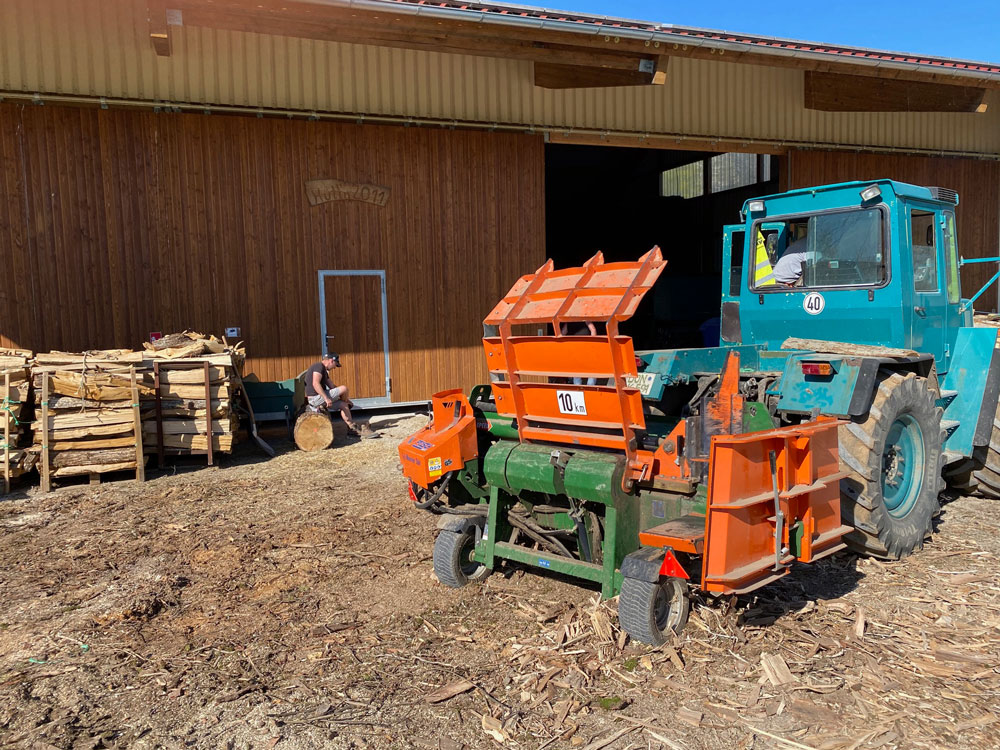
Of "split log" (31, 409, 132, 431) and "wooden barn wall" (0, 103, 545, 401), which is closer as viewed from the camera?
"split log" (31, 409, 132, 431)

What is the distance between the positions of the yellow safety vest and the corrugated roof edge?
5532 mm

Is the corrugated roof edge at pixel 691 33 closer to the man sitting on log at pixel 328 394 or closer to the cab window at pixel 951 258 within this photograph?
the man sitting on log at pixel 328 394

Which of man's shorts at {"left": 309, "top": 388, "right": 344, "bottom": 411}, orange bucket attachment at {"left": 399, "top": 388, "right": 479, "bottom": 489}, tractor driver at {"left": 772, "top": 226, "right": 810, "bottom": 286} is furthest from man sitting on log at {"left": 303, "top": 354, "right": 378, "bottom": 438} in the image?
tractor driver at {"left": 772, "top": 226, "right": 810, "bottom": 286}

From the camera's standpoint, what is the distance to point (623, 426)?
432cm

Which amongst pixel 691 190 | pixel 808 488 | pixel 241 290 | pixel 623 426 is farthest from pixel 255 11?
pixel 691 190

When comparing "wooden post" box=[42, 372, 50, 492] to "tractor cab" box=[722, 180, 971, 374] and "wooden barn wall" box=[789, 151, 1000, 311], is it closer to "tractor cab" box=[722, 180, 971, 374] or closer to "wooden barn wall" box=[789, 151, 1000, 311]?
"tractor cab" box=[722, 180, 971, 374]

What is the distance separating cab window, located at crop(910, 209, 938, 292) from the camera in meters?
5.79

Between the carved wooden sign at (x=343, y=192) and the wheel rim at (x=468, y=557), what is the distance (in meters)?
7.80

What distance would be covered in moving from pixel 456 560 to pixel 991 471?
4.96 metres

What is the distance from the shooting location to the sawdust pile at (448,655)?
3432mm

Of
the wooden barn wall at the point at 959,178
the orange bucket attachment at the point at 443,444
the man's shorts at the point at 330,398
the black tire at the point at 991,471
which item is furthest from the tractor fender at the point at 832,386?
the wooden barn wall at the point at 959,178

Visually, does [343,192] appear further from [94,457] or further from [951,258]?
[951,258]

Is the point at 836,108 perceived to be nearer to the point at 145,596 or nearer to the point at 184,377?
the point at 184,377

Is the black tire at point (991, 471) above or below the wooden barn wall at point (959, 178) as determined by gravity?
below
